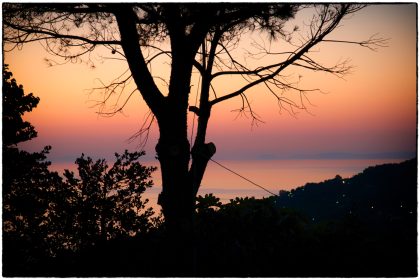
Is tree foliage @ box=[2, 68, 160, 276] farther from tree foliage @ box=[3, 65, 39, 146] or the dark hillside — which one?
the dark hillside

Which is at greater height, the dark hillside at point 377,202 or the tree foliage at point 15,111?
→ the tree foliage at point 15,111

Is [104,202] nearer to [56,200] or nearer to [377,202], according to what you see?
[56,200]

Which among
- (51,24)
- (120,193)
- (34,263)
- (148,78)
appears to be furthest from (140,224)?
(51,24)

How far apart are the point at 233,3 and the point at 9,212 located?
4.61 metres

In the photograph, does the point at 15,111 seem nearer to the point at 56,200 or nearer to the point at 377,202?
the point at 56,200

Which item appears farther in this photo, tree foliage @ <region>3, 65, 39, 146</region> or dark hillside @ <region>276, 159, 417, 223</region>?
tree foliage @ <region>3, 65, 39, 146</region>

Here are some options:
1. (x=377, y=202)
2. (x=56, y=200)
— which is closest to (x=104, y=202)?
(x=56, y=200)

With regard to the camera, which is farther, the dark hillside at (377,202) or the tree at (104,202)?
the tree at (104,202)

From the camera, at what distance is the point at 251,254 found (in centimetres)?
564

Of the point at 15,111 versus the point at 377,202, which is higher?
the point at 15,111

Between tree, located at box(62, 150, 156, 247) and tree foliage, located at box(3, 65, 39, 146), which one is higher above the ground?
tree foliage, located at box(3, 65, 39, 146)

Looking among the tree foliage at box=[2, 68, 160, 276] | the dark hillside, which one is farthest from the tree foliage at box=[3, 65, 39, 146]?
the dark hillside

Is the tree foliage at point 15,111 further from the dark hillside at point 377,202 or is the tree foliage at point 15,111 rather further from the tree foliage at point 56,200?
the dark hillside at point 377,202

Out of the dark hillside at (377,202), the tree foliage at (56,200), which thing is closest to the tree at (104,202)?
the tree foliage at (56,200)
